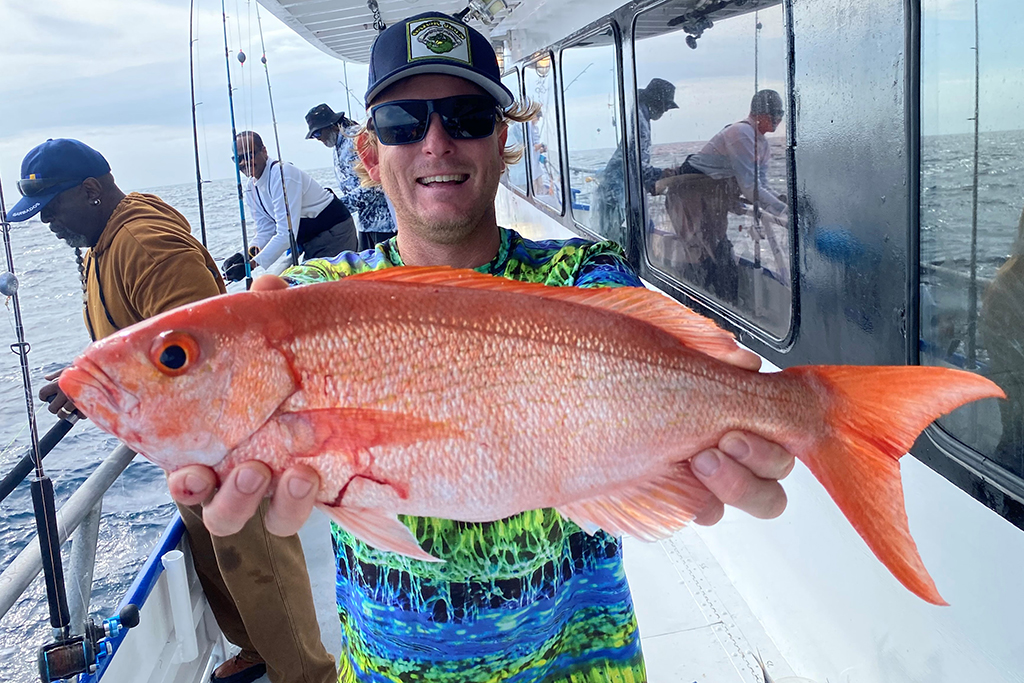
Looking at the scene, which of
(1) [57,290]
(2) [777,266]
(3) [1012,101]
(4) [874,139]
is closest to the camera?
(3) [1012,101]

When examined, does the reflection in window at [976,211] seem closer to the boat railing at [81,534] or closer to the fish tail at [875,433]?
the fish tail at [875,433]

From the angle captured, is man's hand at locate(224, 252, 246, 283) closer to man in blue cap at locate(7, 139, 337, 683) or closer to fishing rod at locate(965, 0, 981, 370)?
man in blue cap at locate(7, 139, 337, 683)

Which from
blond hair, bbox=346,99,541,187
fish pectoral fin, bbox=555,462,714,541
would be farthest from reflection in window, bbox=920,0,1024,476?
blond hair, bbox=346,99,541,187

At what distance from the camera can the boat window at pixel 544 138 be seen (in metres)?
7.39

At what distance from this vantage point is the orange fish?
110cm

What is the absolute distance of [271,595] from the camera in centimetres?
261

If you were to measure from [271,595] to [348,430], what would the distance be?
185cm

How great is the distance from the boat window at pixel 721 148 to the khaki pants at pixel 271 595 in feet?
7.09

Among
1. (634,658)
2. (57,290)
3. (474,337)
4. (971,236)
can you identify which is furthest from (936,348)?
(57,290)

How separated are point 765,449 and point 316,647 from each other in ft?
7.44

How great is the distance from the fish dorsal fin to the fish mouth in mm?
417

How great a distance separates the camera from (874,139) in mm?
1945

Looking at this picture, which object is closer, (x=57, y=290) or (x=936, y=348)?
(x=936, y=348)

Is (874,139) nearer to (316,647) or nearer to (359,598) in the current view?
(359,598)
